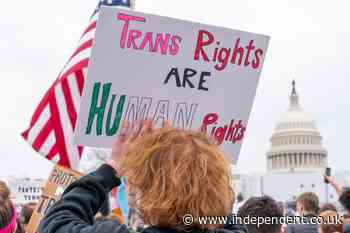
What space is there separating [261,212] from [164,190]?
2.54 m

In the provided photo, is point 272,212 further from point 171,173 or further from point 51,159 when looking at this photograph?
point 171,173

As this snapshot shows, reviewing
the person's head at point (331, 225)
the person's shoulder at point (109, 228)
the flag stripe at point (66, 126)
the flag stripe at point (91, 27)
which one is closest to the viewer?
the person's shoulder at point (109, 228)

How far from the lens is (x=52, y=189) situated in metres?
5.16

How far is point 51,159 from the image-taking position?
520cm

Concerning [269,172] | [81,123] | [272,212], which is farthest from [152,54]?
[269,172]

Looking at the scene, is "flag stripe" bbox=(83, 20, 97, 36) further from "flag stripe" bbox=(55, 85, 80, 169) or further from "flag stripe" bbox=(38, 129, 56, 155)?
"flag stripe" bbox=(38, 129, 56, 155)

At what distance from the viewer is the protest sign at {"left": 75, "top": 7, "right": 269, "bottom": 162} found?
3439 millimetres

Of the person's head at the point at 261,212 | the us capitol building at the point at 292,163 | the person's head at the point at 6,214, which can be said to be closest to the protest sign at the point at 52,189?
the person's head at the point at 6,214

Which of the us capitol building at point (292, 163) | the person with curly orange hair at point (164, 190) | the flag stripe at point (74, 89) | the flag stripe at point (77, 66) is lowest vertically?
the person with curly orange hair at point (164, 190)

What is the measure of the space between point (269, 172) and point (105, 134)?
3669 inches

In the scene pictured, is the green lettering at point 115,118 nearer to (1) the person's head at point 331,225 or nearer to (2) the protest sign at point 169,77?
(2) the protest sign at point 169,77

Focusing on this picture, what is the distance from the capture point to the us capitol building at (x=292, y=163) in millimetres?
85875

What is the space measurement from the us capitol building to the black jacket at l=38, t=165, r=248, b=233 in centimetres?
8392

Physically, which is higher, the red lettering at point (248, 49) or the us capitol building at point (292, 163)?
the us capitol building at point (292, 163)
